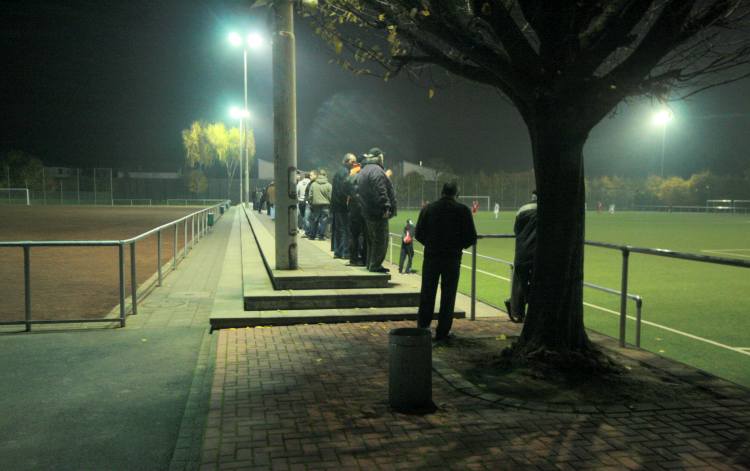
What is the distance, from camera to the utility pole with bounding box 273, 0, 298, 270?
31.3ft

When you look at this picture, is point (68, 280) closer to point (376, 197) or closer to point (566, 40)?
point (376, 197)

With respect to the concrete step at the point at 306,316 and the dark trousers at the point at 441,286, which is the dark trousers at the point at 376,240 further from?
the dark trousers at the point at 441,286

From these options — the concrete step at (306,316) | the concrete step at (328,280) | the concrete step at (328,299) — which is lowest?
the concrete step at (306,316)

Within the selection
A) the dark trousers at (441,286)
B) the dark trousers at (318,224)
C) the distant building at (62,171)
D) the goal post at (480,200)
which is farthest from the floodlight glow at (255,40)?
the distant building at (62,171)

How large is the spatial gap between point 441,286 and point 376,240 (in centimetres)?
265

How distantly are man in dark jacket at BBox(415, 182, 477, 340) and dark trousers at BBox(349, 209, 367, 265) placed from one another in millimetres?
3511

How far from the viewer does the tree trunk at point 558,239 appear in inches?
228

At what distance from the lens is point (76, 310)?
9.37 m

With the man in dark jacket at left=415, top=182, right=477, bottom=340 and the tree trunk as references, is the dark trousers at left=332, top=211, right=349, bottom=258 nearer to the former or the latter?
the man in dark jacket at left=415, top=182, right=477, bottom=340

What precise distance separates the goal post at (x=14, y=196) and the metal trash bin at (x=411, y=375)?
67.8 metres

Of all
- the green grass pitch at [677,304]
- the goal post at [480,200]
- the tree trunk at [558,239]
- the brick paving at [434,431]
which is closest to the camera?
the brick paving at [434,431]

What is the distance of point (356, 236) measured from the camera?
35.2 feet

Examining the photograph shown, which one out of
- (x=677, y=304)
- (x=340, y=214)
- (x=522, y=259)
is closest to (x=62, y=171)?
(x=340, y=214)

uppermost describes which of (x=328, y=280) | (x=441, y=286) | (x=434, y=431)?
(x=441, y=286)
